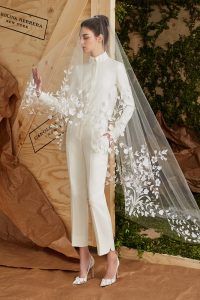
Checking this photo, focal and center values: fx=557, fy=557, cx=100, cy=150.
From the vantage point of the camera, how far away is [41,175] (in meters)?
4.04

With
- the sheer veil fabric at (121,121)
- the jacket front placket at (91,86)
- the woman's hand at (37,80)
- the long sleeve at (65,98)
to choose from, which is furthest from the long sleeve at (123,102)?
the woman's hand at (37,80)

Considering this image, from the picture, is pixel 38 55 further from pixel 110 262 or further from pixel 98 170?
pixel 110 262

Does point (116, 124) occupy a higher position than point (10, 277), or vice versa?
point (116, 124)

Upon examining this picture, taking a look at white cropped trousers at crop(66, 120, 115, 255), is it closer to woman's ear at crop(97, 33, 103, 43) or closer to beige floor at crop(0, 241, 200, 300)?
beige floor at crop(0, 241, 200, 300)

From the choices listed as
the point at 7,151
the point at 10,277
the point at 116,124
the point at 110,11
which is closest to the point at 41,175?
the point at 7,151

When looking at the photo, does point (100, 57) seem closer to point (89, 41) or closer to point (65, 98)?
point (89, 41)

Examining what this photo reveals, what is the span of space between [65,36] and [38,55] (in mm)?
332

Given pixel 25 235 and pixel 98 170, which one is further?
pixel 25 235

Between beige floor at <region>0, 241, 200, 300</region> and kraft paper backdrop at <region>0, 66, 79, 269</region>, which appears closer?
beige floor at <region>0, 241, 200, 300</region>

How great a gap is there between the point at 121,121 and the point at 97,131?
15 cm

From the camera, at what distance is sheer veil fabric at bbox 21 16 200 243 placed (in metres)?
3.27

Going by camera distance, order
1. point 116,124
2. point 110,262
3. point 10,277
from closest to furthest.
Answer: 1. point 116,124
2. point 110,262
3. point 10,277

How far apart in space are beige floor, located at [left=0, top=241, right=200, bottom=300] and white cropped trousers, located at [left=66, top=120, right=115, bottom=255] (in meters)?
0.28

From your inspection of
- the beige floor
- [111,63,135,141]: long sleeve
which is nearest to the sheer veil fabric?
[111,63,135,141]: long sleeve
